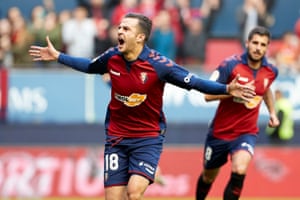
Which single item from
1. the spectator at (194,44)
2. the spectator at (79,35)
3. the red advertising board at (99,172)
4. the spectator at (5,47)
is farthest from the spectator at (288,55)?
the spectator at (5,47)

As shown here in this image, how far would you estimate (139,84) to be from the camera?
1052cm

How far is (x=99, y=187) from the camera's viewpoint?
17391mm

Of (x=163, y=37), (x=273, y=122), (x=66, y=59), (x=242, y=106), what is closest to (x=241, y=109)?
(x=242, y=106)

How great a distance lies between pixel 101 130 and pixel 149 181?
7894 mm

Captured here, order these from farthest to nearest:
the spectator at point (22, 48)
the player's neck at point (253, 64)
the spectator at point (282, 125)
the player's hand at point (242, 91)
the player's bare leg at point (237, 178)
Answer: the spectator at point (22, 48) < the spectator at point (282, 125) < the player's neck at point (253, 64) < the player's bare leg at point (237, 178) < the player's hand at point (242, 91)

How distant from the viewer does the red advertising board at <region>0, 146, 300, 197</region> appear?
683 inches

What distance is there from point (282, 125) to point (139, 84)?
8.50m

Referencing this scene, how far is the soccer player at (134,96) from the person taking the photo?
10469 mm

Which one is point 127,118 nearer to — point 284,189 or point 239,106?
point 239,106

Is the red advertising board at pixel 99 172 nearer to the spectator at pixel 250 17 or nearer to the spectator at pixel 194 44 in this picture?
the spectator at pixel 194 44

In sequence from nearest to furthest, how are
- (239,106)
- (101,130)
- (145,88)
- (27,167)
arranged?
1. (145,88)
2. (239,106)
3. (27,167)
4. (101,130)

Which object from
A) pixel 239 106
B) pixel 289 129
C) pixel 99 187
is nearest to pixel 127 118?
pixel 239 106

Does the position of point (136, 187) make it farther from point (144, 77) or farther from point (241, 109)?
point (241, 109)

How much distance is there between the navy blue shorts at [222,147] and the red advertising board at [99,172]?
458cm
